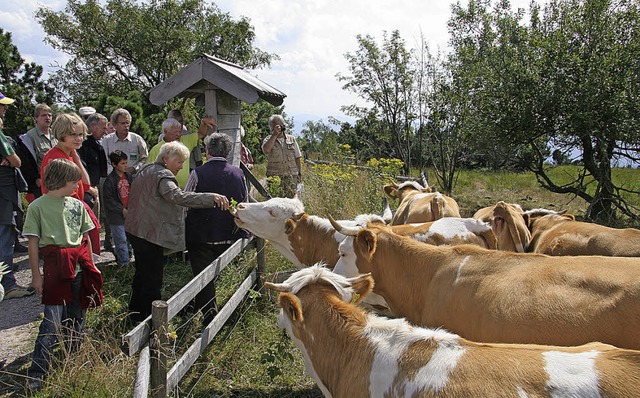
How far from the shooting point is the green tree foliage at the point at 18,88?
18.1m

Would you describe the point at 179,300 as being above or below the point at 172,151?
below

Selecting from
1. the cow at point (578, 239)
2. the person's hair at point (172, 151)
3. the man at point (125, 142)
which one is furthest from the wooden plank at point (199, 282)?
the cow at point (578, 239)

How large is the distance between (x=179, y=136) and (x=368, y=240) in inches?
123

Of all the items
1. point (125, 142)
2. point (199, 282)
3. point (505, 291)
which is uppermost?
point (125, 142)

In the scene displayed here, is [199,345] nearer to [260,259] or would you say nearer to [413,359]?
[260,259]

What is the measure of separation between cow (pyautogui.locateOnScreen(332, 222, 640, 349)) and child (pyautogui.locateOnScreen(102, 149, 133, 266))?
3472 millimetres

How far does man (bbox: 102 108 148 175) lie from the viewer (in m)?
6.48

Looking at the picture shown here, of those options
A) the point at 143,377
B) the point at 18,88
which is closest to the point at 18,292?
the point at 143,377

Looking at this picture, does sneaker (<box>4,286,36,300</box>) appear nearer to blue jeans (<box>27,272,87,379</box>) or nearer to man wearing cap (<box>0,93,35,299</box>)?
man wearing cap (<box>0,93,35,299</box>)

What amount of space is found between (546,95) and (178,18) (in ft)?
55.2

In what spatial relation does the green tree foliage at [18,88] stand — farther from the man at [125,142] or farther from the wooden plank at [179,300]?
the wooden plank at [179,300]

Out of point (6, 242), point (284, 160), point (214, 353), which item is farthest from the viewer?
point (284, 160)

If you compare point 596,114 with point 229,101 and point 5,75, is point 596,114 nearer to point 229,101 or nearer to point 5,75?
point 229,101

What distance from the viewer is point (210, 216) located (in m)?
5.03
